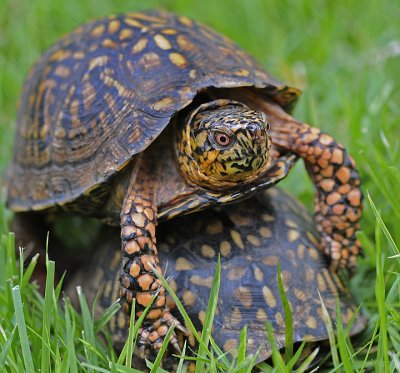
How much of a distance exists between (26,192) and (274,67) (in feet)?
7.35

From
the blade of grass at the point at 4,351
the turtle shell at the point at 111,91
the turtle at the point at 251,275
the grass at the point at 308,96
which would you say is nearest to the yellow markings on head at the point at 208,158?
the turtle shell at the point at 111,91

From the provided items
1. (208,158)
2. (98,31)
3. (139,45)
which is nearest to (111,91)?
(139,45)

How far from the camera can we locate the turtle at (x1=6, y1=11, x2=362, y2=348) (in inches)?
94.3

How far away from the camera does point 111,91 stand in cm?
279

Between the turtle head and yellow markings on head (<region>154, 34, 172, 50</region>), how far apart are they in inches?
16.5

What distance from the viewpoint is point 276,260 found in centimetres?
268

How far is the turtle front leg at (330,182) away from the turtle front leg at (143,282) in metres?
0.67

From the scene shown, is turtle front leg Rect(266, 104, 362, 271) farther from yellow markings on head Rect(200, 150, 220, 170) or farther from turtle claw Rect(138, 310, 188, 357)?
turtle claw Rect(138, 310, 188, 357)

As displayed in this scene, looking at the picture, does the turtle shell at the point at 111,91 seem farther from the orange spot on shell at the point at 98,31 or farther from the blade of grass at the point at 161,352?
the blade of grass at the point at 161,352

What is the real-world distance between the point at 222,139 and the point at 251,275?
0.57 meters

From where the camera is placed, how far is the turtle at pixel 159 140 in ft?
7.86

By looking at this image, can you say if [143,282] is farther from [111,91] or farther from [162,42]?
[162,42]

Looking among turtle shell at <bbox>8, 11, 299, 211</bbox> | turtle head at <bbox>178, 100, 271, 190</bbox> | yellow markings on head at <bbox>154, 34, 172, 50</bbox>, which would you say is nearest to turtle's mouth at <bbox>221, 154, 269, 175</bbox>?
turtle head at <bbox>178, 100, 271, 190</bbox>

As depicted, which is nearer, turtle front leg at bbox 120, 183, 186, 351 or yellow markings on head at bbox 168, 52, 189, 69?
turtle front leg at bbox 120, 183, 186, 351
